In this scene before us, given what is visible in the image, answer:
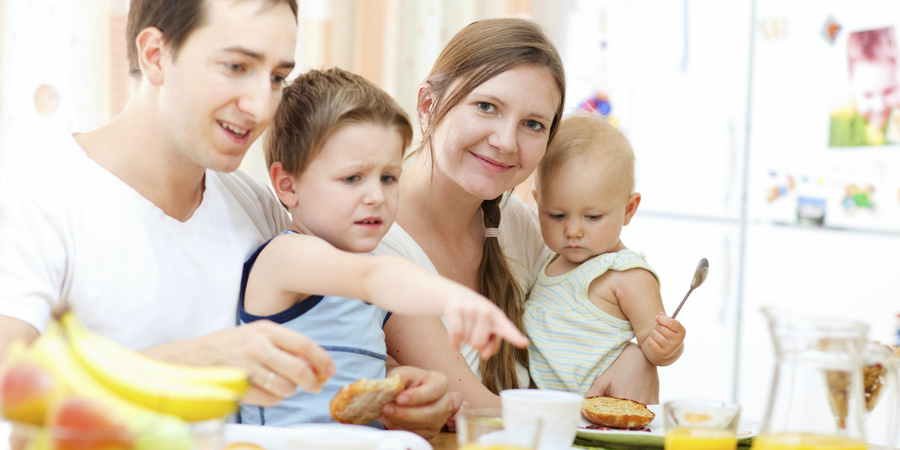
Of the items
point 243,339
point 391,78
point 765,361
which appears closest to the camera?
point 243,339

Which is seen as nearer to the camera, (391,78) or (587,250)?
(587,250)

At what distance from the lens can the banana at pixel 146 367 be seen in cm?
61

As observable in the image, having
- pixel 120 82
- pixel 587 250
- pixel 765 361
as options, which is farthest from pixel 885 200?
pixel 120 82

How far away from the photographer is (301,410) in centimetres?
109

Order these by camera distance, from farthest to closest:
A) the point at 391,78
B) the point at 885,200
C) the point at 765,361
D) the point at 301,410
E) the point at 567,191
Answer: the point at 391,78, the point at 765,361, the point at 885,200, the point at 567,191, the point at 301,410

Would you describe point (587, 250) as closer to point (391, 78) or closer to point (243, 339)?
point (243, 339)

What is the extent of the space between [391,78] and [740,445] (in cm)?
243

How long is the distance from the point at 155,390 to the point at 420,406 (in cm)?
51

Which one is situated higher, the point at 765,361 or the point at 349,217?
the point at 349,217

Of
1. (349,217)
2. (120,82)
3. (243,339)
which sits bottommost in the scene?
(243,339)

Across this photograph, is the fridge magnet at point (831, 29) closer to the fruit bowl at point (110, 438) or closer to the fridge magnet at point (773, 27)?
the fridge magnet at point (773, 27)

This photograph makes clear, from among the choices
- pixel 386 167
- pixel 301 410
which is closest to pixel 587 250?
pixel 386 167

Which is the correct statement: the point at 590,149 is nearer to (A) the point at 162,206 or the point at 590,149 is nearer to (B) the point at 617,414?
(B) the point at 617,414

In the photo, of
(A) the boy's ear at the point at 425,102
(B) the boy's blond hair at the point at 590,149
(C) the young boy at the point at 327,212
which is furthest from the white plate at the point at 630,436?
(A) the boy's ear at the point at 425,102
